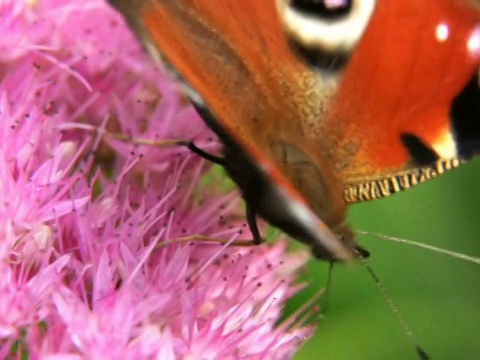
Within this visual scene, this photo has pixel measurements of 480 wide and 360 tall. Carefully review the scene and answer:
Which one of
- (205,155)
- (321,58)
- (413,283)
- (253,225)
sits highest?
(321,58)

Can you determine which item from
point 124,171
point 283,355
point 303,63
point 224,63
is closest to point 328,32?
point 303,63

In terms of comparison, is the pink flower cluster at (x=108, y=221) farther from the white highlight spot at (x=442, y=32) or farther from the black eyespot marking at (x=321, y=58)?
the white highlight spot at (x=442, y=32)

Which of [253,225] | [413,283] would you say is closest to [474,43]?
[253,225]

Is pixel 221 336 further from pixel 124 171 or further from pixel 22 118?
pixel 22 118

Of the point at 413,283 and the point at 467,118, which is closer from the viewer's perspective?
the point at 467,118

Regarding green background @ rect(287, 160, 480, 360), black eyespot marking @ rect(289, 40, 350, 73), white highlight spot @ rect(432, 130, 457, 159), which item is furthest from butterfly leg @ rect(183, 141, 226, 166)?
green background @ rect(287, 160, 480, 360)

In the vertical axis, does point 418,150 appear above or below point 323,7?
below

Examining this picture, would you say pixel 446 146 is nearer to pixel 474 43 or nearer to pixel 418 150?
pixel 418 150
